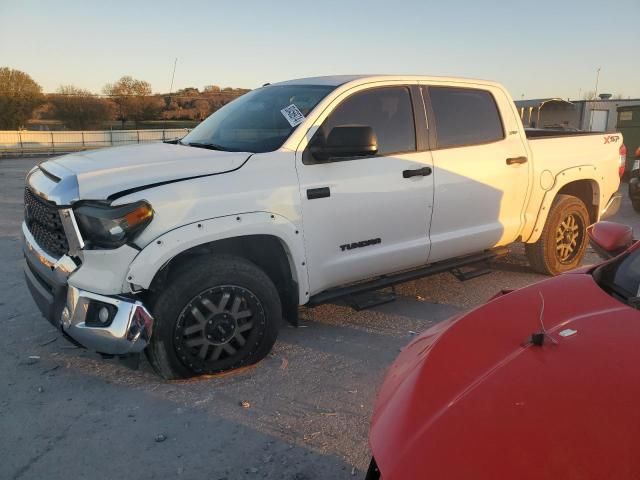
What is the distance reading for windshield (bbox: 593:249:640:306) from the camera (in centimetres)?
194

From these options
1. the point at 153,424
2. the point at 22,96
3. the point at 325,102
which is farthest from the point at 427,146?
the point at 22,96

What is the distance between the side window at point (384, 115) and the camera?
3.95 meters

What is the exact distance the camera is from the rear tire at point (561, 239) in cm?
532

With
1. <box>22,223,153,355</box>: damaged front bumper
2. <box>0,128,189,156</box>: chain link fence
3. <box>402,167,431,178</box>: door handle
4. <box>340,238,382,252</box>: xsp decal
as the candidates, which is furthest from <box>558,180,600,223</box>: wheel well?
<box>0,128,189,156</box>: chain link fence

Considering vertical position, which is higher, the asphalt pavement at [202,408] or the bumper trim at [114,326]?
the bumper trim at [114,326]

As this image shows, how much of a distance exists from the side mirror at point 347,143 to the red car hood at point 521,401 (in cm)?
196

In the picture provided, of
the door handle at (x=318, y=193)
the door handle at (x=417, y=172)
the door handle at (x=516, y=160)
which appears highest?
the door handle at (x=516, y=160)

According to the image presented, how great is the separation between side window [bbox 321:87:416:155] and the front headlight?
5.12 ft

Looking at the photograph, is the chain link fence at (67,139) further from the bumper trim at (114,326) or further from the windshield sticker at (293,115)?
the bumper trim at (114,326)

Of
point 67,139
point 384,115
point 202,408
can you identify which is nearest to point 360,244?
point 384,115

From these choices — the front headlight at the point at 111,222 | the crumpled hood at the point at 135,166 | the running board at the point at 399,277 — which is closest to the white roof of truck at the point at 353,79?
the crumpled hood at the point at 135,166

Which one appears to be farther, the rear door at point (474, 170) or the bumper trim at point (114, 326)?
the rear door at point (474, 170)

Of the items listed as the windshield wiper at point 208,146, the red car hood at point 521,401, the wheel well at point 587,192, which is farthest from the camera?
the wheel well at point 587,192

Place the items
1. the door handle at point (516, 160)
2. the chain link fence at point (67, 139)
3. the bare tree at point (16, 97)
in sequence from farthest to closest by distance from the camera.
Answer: the bare tree at point (16, 97), the chain link fence at point (67, 139), the door handle at point (516, 160)
